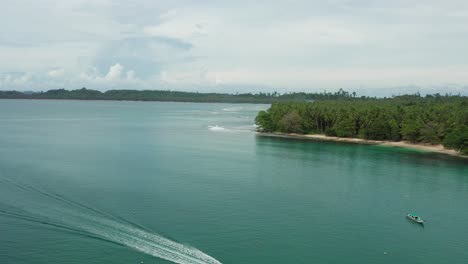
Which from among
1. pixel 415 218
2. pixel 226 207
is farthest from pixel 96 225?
pixel 415 218

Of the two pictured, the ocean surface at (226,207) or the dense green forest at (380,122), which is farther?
the dense green forest at (380,122)

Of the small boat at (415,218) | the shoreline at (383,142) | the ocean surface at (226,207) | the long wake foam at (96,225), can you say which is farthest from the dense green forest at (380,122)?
the long wake foam at (96,225)

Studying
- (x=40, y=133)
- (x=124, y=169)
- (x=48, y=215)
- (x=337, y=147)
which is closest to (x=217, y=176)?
(x=124, y=169)

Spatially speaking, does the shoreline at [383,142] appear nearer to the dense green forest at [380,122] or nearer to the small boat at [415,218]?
the dense green forest at [380,122]

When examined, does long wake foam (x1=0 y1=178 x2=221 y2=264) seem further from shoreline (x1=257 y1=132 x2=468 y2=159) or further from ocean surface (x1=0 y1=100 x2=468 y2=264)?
shoreline (x1=257 y1=132 x2=468 y2=159)

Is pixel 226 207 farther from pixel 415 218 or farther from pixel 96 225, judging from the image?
pixel 415 218
